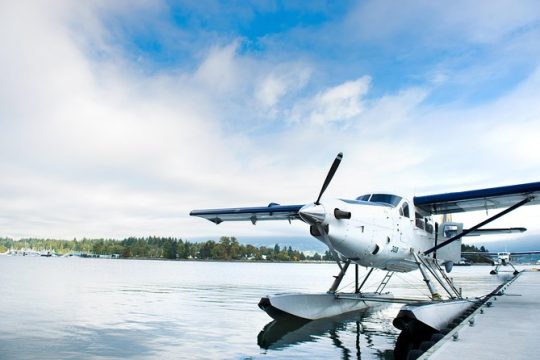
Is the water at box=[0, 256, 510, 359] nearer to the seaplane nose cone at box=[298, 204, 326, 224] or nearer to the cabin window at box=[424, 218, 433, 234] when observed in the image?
the seaplane nose cone at box=[298, 204, 326, 224]

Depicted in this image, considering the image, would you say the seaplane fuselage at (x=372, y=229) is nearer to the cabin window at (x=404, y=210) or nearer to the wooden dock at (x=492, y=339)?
the cabin window at (x=404, y=210)

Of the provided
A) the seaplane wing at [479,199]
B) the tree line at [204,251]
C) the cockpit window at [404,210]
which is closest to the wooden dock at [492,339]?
the cockpit window at [404,210]

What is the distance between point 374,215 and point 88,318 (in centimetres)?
946

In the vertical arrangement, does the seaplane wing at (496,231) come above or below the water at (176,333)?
above

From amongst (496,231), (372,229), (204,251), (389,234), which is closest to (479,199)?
(389,234)

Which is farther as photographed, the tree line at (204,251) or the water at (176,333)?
the tree line at (204,251)

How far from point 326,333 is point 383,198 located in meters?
3.88

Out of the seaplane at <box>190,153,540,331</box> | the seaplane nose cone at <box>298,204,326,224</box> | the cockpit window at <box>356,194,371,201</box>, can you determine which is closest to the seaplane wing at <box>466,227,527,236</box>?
the seaplane at <box>190,153,540,331</box>

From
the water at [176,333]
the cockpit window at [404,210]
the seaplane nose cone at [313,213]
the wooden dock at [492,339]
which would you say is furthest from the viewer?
the cockpit window at [404,210]

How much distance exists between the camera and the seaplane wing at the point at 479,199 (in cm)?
1198

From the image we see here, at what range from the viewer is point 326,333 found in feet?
38.5

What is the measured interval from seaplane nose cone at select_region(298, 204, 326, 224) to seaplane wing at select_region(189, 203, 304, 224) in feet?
16.0

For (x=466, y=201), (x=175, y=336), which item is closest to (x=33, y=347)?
(x=175, y=336)

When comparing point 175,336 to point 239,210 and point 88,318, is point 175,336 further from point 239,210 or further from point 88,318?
point 239,210
